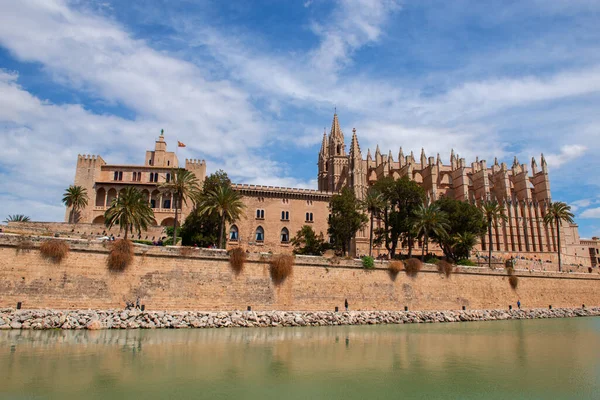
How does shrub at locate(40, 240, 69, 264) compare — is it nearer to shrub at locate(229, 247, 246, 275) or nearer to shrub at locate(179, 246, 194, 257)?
shrub at locate(179, 246, 194, 257)

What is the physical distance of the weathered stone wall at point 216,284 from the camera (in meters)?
22.7

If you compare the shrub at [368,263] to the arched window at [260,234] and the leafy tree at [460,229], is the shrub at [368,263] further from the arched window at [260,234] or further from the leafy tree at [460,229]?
the arched window at [260,234]

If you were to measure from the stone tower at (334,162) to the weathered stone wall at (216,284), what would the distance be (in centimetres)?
2692

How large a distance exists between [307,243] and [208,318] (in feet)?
70.3

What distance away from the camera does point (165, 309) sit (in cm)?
2469

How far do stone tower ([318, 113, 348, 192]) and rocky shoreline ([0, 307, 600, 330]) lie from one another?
30309 mm

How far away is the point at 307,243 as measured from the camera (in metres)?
44.2

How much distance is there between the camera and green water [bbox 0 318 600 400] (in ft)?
39.1

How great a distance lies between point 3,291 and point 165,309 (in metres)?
7.82

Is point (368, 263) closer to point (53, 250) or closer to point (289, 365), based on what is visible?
point (289, 365)

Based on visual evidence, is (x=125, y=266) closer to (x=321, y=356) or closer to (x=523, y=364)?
(x=321, y=356)

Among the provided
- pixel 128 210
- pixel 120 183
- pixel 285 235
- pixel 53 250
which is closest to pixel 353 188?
pixel 285 235

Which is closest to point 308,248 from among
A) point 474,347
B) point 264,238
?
point 264,238

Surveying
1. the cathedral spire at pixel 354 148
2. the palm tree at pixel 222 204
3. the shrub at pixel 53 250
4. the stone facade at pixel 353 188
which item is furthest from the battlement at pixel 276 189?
the shrub at pixel 53 250
